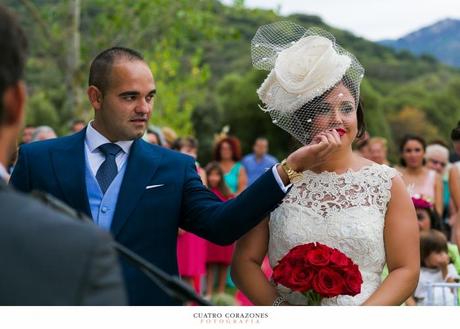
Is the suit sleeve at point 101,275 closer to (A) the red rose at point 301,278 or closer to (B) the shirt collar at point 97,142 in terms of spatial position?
(A) the red rose at point 301,278

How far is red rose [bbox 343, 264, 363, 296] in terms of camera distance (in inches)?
138

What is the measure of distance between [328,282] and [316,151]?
464 millimetres

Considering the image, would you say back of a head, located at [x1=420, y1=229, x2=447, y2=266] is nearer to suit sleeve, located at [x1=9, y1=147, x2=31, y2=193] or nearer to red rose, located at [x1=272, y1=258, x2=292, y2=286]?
red rose, located at [x1=272, y1=258, x2=292, y2=286]

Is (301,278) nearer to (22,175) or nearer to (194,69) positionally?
(22,175)

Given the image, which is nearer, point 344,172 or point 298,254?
point 298,254

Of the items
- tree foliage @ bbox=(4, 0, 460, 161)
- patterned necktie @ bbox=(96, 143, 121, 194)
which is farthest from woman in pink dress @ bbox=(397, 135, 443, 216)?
patterned necktie @ bbox=(96, 143, 121, 194)

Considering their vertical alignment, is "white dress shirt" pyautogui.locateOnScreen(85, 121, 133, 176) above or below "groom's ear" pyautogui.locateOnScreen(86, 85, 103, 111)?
below

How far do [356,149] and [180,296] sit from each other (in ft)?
30.8

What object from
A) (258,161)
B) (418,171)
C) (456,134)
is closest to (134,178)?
(456,134)

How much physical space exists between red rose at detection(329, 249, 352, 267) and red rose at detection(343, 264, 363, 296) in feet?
0.07

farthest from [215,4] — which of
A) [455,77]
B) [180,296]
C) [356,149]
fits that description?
[455,77]

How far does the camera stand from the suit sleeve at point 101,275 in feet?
5.81

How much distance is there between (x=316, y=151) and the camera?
346 centimetres

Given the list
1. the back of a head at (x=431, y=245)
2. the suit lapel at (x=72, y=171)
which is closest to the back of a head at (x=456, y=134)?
the back of a head at (x=431, y=245)
